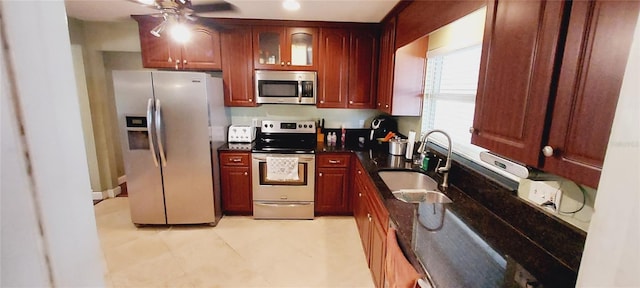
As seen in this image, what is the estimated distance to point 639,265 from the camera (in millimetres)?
367

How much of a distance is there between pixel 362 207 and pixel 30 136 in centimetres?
242

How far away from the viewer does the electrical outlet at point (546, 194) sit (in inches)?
46.2

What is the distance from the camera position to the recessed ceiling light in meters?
2.37

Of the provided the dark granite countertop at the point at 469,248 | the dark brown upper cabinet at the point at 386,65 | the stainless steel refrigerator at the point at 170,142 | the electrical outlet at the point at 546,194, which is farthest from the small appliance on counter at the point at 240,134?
Answer: the electrical outlet at the point at 546,194

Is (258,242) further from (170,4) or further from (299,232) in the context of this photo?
(170,4)

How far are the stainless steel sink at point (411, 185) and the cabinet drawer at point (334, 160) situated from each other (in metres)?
0.79

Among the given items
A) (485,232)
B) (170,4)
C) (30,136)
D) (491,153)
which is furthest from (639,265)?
(170,4)

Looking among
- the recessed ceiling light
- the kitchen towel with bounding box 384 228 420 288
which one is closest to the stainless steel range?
the recessed ceiling light

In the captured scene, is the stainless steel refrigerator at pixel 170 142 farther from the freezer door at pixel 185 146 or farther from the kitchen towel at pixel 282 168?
the kitchen towel at pixel 282 168

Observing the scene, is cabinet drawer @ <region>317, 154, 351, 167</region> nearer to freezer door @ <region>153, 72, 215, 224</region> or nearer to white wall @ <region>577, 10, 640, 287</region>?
freezer door @ <region>153, 72, 215, 224</region>

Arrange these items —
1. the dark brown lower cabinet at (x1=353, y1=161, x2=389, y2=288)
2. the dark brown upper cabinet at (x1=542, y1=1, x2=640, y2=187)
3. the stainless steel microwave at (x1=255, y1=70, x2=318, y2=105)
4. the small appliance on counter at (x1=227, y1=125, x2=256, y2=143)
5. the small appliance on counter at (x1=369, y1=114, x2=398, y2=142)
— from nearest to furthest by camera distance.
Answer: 1. the dark brown upper cabinet at (x1=542, y1=1, x2=640, y2=187)
2. the dark brown lower cabinet at (x1=353, y1=161, x2=389, y2=288)
3. the stainless steel microwave at (x1=255, y1=70, x2=318, y2=105)
4. the small appliance on counter at (x1=227, y1=125, x2=256, y2=143)
5. the small appliance on counter at (x1=369, y1=114, x2=398, y2=142)

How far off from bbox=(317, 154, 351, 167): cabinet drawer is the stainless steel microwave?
705 millimetres

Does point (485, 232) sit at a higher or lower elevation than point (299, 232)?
higher

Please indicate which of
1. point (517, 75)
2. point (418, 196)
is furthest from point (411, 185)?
point (517, 75)
